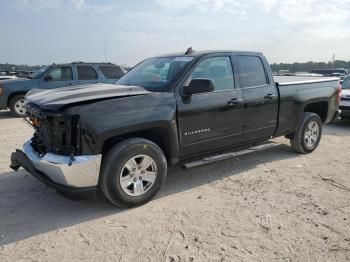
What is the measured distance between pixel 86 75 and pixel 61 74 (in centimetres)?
80

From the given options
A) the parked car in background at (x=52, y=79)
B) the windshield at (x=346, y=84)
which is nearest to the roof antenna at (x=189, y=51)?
the parked car in background at (x=52, y=79)

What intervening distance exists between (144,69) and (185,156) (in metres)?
1.53

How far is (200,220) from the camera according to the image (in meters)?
3.93

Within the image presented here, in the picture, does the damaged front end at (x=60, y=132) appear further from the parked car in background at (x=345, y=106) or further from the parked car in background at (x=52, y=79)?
the parked car in background at (x=345, y=106)

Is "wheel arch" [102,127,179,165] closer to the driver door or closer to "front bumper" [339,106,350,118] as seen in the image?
the driver door

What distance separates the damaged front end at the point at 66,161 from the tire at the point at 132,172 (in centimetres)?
14

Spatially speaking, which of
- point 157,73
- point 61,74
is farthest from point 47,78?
point 157,73

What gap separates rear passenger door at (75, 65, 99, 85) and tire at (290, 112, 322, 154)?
24.9 feet

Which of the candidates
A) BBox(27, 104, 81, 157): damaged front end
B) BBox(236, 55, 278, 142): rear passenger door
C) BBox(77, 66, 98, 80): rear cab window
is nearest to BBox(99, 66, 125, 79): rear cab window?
BBox(77, 66, 98, 80): rear cab window

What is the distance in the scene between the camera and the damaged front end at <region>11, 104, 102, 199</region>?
375cm

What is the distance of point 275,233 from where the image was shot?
3.62 meters

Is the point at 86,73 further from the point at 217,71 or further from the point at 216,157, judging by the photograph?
the point at 216,157

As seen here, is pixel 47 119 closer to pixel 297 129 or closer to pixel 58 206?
pixel 58 206

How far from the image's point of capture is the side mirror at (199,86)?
442 cm
